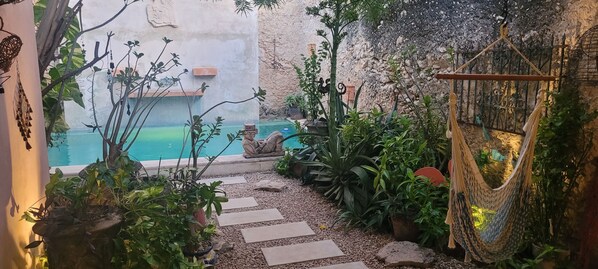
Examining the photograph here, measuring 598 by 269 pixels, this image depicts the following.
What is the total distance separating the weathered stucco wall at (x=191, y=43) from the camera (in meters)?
8.74

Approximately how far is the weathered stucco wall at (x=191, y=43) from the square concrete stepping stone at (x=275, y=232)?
6619 mm

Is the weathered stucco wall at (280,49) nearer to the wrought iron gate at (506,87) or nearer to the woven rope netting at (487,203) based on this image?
the wrought iron gate at (506,87)

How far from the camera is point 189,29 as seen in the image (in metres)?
9.34

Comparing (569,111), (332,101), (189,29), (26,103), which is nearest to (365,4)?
(332,101)

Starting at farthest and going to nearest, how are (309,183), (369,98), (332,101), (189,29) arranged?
(189,29) → (369,98) → (309,183) → (332,101)

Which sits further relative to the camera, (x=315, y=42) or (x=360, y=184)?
(x=315, y=42)

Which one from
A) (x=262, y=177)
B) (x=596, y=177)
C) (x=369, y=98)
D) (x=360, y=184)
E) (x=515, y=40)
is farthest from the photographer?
(x=369, y=98)

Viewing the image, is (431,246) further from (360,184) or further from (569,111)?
(569,111)

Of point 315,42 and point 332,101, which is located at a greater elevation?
point 315,42

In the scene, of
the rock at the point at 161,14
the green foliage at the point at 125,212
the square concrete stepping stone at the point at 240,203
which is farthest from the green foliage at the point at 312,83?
the rock at the point at 161,14

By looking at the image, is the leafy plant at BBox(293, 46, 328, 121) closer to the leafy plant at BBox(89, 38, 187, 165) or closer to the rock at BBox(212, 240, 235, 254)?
the leafy plant at BBox(89, 38, 187, 165)

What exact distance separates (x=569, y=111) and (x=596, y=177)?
1.23 ft

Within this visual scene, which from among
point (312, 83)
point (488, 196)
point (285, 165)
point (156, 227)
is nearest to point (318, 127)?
point (285, 165)

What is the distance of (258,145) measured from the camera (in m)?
5.29
